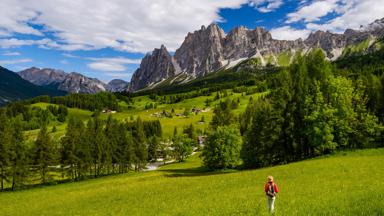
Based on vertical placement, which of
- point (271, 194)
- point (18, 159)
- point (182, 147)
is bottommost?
point (182, 147)

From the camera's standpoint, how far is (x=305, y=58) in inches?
2618

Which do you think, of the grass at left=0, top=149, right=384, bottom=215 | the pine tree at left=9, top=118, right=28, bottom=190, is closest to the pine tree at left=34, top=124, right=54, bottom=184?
the pine tree at left=9, top=118, right=28, bottom=190

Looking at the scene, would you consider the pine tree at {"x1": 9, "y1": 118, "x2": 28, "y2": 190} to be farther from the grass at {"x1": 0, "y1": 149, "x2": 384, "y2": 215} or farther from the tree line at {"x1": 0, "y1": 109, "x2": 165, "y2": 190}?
the grass at {"x1": 0, "y1": 149, "x2": 384, "y2": 215}

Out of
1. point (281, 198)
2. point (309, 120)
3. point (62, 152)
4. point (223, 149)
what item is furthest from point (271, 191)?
point (62, 152)

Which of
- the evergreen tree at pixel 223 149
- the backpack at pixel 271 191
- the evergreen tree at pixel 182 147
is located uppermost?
the backpack at pixel 271 191

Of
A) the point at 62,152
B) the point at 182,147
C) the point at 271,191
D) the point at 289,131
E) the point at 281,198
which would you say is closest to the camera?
the point at 271,191

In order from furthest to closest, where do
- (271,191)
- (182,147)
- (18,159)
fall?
(182,147), (18,159), (271,191)

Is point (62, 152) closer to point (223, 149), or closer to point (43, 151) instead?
point (43, 151)

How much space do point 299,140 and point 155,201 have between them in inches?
1380

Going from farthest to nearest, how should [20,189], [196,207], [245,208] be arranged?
[20,189]
[196,207]
[245,208]

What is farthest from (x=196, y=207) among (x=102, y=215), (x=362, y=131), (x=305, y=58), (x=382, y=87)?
(x=382, y=87)

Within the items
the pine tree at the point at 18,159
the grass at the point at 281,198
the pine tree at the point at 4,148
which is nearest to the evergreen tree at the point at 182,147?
the pine tree at the point at 18,159

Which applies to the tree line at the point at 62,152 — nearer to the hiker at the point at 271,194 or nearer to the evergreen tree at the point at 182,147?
the evergreen tree at the point at 182,147

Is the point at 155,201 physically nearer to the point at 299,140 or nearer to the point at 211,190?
the point at 211,190
